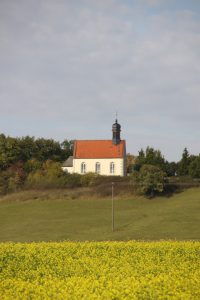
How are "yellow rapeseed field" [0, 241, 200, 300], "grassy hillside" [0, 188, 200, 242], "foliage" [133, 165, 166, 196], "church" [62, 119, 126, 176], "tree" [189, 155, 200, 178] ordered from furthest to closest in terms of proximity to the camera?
"church" [62, 119, 126, 176] < "tree" [189, 155, 200, 178] < "foliage" [133, 165, 166, 196] < "grassy hillside" [0, 188, 200, 242] < "yellow rapeseed field" [0, 241, 200, 300]

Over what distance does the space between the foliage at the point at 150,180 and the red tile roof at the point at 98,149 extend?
2023cm

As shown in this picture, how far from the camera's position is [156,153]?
8431 cm

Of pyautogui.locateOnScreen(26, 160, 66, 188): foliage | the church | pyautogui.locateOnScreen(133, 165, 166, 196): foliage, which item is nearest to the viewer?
pyautogui.locateOnScreen(133, 165, 166, 196): foliage

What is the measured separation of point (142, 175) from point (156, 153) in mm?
20121

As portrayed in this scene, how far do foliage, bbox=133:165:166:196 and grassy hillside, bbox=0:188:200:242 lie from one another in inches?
67.9

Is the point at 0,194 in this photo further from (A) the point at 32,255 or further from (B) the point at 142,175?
(A) the point at 32,255

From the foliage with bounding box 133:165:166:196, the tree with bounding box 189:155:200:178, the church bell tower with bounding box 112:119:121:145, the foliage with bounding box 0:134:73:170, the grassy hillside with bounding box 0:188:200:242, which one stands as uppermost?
the church bell tower with bounding box 112:119:121:145

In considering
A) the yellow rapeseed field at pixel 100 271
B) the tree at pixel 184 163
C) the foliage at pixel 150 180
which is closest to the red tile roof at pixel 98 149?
the tree at pixel 184 163

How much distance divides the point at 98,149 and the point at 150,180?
2442 cm

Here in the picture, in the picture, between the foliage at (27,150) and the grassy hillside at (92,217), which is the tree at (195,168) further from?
the foliage at (27,150)

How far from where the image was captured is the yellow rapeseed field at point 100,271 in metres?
11.2

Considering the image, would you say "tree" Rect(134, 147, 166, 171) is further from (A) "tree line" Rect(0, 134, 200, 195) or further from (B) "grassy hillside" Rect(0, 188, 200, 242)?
(B) "grassy hillside" Rect(0, 188, 200, 242)

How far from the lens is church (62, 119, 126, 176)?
8531 cm

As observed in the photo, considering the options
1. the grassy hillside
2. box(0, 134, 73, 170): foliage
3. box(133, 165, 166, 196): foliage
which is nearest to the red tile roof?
box(0, 134, 73, 170): foliage
